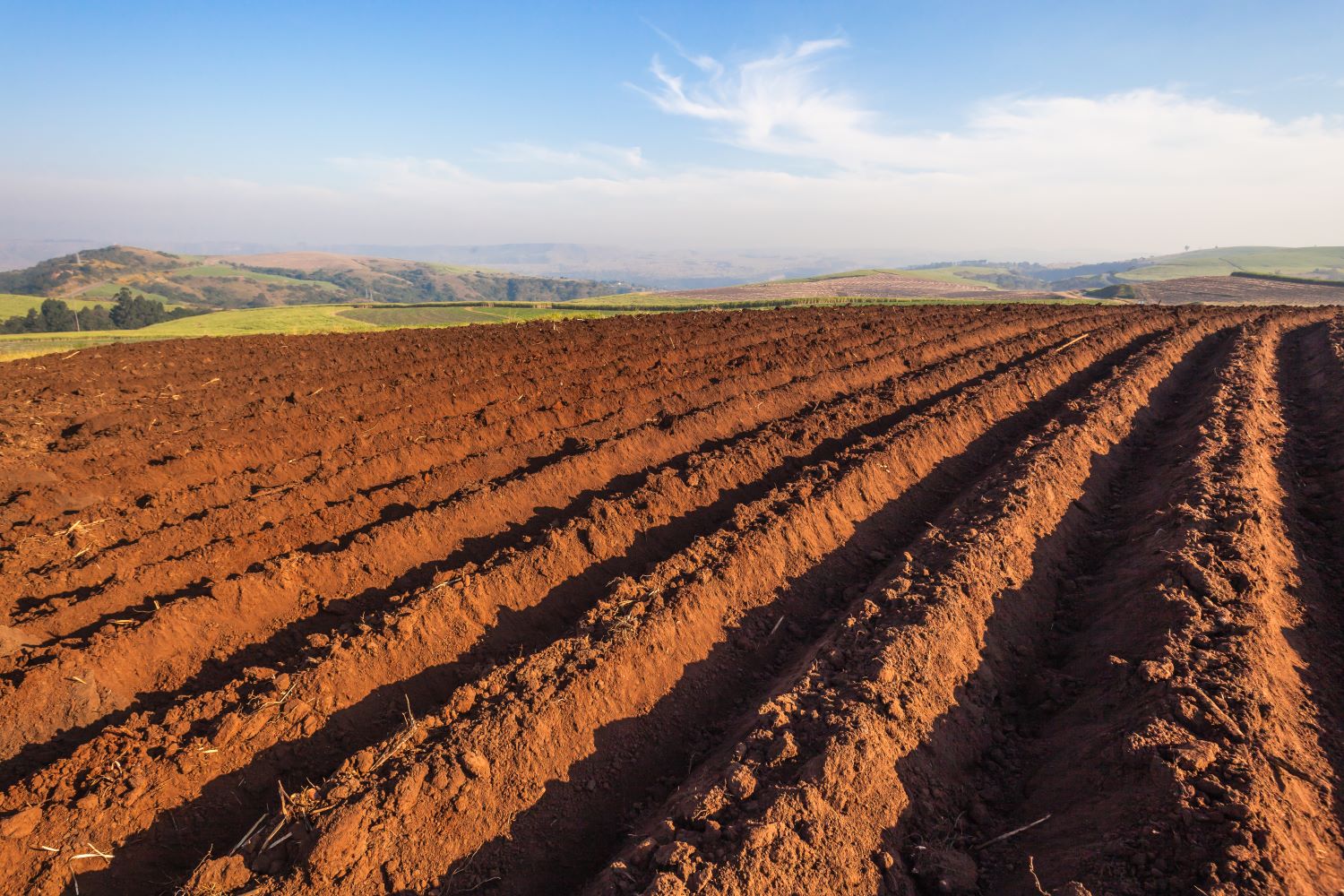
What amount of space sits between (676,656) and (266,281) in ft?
455

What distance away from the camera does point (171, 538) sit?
7273mm

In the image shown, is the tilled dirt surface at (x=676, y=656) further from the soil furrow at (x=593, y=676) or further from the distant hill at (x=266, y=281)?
the distant hill at (x=266, y=281)

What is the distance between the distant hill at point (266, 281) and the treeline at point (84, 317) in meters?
30.9

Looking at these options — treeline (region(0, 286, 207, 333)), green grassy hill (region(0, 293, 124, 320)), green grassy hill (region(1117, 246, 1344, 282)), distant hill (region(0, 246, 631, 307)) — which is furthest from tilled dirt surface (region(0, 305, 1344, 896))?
green grassy hill (region(1117, 246, 1344, 282))

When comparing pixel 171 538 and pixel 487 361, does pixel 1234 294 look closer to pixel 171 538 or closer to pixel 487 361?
pixel 487 361

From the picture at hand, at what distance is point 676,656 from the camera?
17.6 ft

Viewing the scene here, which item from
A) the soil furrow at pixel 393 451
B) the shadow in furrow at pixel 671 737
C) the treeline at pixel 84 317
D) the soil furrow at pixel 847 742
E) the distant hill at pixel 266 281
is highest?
the distant hill at pixel 266 281

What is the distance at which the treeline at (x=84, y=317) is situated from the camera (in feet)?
174

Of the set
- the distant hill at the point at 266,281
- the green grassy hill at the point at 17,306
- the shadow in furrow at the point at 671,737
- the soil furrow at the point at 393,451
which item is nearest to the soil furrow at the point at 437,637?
the shadow in furrow at the point at 671,737

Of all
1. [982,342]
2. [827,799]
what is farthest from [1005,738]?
[982,342]

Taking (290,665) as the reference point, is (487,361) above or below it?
above

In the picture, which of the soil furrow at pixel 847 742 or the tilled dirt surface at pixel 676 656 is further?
the tilled dirt surface at pixel 676 656

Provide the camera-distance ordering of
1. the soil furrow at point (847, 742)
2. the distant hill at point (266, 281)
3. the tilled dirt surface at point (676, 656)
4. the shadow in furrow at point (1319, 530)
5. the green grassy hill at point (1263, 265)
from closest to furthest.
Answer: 1. the soil furrow at point (847, 742)
2. the tilled dirt surface at point (676, 656)
3. the shadow in furrow at point (1319, 530)
4. the distant hill at point (266, 281)
5. the green grassy hill at point (1263, 265)

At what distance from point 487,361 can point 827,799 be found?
1555cm
